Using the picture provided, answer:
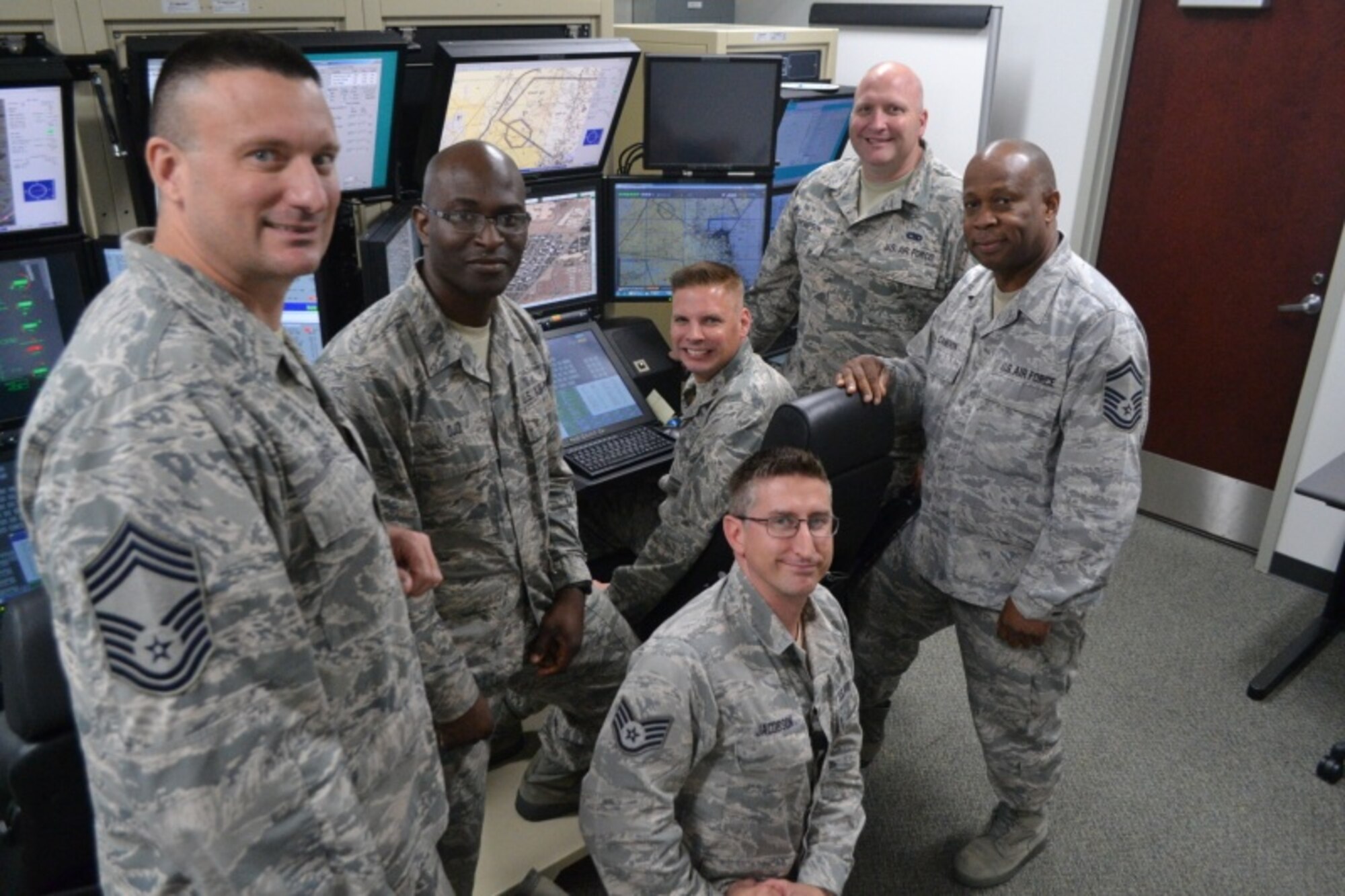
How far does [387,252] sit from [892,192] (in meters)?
1.38

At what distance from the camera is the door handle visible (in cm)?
351

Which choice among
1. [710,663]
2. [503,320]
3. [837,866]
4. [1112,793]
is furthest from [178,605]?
[1112,793]

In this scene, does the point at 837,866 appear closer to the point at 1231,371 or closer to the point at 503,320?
the point at 503,320

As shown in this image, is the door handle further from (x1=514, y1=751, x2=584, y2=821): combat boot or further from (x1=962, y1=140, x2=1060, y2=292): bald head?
(x1=514, y1=751, x2=584, y2=821): combat boot

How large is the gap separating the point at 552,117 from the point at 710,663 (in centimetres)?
156

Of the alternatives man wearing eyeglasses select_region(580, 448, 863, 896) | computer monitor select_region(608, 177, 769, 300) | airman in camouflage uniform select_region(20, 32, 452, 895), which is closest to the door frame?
computer monitor select_region(608, 177, 769, 300)

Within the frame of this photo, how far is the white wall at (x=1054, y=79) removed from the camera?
3.88m

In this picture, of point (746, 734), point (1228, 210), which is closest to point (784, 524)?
point (746, 734)

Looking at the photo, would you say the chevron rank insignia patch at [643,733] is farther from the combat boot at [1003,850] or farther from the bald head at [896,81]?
the bald head at [896,81]

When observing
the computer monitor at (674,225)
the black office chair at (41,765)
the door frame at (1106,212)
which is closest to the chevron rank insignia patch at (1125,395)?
the computer monitor at (674,225)

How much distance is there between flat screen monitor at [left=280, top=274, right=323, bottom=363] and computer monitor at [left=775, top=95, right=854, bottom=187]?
157 centimetres

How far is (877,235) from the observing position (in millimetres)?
2781

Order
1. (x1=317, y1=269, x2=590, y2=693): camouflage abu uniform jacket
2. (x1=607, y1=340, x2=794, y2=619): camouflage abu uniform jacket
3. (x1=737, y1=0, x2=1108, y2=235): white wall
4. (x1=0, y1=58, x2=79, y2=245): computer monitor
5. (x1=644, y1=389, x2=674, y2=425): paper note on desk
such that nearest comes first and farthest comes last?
(x1=317, y1=269, x2=590, y2=693): camouflage abu uniform jacket → (x1=0, y1=58, x2=79, y2=245): computer monitor → (x1=607, y1=340, x2=794, y2=619): camouflage abu uniform jacket → (x1=644, y1=389, x2=674, y2=425): paper note on desk → (x1=737, y1=0, x2=1108, y2=235): white wall

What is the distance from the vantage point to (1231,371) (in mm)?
3840
